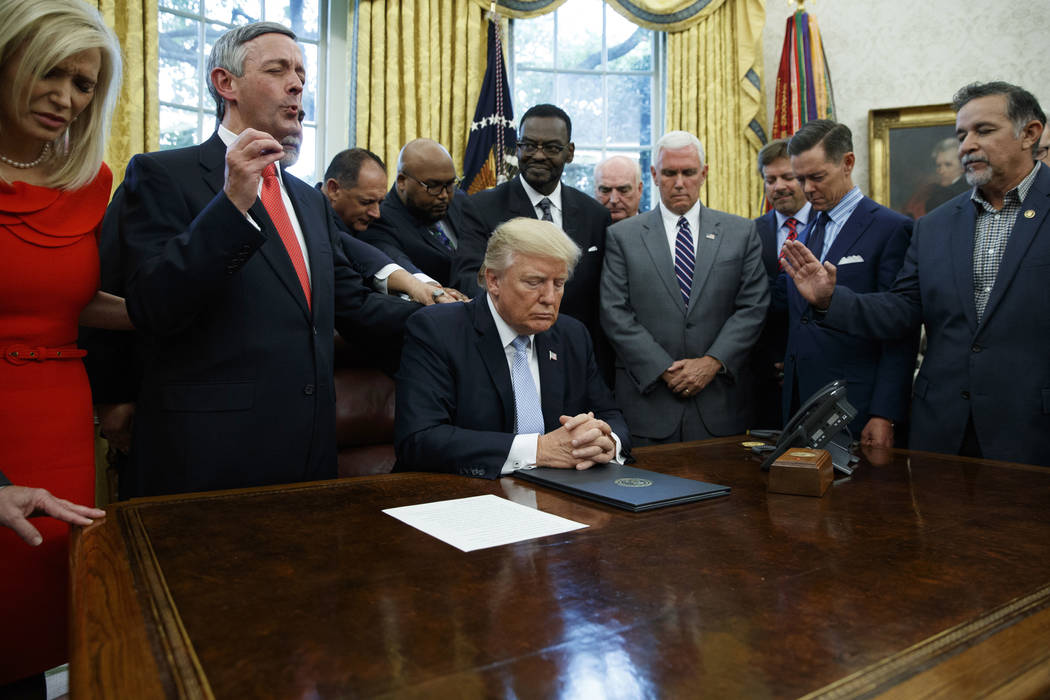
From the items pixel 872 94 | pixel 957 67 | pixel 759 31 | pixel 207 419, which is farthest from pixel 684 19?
pixel 207 419

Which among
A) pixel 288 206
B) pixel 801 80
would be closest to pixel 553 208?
pixel 288 206

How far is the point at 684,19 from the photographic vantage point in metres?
6.66

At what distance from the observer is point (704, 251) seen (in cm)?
318

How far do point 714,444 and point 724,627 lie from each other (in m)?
1.52

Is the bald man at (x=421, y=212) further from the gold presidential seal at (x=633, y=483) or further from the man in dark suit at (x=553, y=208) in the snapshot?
the gold presidential seal at (x=633, y=483)

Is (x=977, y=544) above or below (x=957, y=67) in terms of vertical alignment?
below

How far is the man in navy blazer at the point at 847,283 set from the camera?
9.40 ft

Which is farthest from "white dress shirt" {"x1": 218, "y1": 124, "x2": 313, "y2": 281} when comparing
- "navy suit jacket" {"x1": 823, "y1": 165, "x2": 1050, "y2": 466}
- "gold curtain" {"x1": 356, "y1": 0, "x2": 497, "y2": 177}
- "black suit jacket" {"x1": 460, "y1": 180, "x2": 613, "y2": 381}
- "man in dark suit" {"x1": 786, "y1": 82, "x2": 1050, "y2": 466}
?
"gold curtain" {"x1": 356, "y1": 0, "x2": 497, "y2": 177}

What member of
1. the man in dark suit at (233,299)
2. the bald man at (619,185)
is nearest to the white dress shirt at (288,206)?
the man in dark suit at (233,299)

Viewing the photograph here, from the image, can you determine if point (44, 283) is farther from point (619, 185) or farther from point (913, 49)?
point (913, 49)

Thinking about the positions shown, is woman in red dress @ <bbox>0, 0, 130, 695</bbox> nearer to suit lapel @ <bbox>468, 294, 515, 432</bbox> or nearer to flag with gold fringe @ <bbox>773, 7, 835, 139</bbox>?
suit lapel @ <bbox>468, 294, 515, 432</bbox>

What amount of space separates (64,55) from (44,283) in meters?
0.45

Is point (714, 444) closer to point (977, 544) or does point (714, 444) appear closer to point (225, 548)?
point (977, 544)

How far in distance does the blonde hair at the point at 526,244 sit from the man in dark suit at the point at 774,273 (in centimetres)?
130
